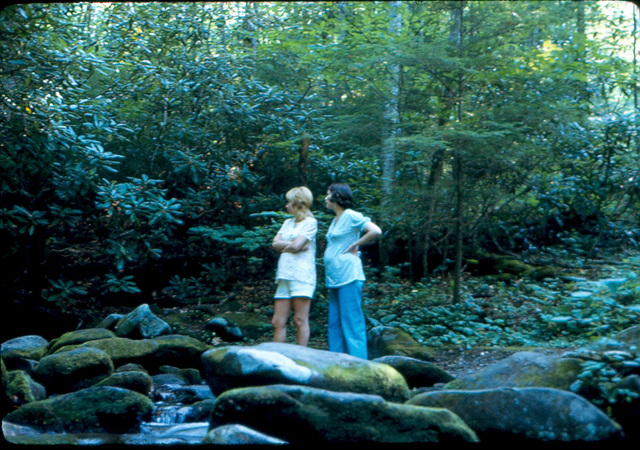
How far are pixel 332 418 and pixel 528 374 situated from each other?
1.71 meters

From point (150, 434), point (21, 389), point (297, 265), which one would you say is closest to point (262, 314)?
point (297, 265)

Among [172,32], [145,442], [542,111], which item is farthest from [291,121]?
[145,442]

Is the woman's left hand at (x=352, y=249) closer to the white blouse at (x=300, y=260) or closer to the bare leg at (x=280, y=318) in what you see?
the white blouse at (x=300, y=260)

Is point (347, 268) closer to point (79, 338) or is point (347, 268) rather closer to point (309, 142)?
point (79, 338)

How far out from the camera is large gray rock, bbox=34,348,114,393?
240 inches

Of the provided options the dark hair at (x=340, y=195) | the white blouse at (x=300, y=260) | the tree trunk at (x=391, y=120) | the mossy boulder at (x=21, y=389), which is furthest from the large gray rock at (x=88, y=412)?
the tree trunk at (x=391, y=120)

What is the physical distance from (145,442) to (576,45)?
6.73 meters

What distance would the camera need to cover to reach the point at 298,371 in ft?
14.9

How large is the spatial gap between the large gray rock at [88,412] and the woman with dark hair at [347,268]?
1.99m

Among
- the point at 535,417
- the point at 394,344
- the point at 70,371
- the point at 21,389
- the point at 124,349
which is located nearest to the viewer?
the point at 535,417

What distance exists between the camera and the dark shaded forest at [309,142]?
750 centimetres

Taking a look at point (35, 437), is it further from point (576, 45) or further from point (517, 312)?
point (576, 45)

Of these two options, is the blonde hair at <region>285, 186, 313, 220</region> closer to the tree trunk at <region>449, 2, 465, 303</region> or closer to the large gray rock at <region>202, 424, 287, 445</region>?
the tree trunk at <region>449, 2, 465, 303</region>

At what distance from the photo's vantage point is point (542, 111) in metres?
7.48
